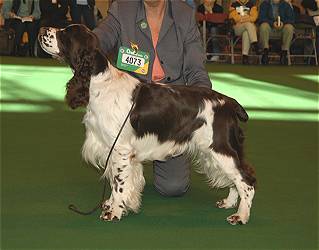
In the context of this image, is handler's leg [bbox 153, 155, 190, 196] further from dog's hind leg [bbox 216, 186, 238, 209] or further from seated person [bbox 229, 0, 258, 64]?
seated person [bbox 229, 0, 258, 64]

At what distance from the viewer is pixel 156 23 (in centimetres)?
499

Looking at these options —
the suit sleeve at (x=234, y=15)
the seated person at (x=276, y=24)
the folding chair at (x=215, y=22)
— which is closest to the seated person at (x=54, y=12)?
the folding chair at (x=215, y=22)

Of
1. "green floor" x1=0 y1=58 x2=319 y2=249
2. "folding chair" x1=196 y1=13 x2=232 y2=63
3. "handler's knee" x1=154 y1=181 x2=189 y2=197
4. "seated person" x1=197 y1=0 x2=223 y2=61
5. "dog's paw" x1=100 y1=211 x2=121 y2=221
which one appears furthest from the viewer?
"seated person" x1=197 y1=0 x2=223 y2=61

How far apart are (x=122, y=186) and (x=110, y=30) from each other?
3.84 ft

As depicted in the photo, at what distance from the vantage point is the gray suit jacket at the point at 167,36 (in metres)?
4.93

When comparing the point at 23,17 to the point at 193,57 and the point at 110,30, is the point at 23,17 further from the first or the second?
the point at 193,57

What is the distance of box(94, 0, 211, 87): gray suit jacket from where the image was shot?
4.93 meters

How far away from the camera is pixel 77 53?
4160 mm

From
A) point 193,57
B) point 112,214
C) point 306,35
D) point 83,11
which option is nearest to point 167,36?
point 193,57

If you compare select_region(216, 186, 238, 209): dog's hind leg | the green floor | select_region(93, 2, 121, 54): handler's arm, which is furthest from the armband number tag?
select_region(216, 186, 238, 209): dog's hind leg

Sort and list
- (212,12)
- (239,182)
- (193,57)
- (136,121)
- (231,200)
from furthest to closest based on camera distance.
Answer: (212,12)
(193,57)
(231,200)
(239,182)
(136,121)

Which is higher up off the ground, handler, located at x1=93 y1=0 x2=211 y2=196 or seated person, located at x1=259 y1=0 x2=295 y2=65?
handler, located at x1=93 y1=0 x2=211 y2=196

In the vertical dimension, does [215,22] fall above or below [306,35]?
above

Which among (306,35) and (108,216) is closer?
(108,216)
